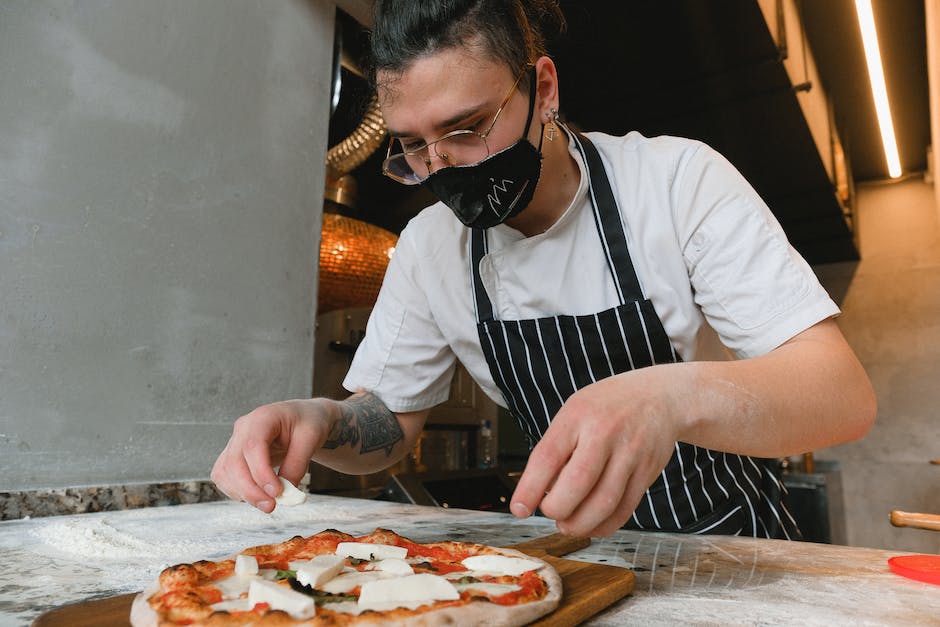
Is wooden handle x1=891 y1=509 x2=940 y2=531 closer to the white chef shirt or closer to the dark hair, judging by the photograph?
the white chef shirt

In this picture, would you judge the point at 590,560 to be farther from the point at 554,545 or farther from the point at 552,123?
the point at 552,123

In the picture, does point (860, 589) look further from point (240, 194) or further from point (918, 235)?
point (918, 235)

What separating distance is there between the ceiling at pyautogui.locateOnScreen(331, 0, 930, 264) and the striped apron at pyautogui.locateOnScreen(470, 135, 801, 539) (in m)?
1.29

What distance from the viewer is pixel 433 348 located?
5.27 feet

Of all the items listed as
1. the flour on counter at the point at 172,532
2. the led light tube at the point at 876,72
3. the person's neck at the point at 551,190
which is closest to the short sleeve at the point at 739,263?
Answer: the person's neck at the point at 551,190

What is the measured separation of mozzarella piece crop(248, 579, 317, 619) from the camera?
65cm

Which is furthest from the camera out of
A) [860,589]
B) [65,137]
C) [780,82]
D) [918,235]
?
[918,235]

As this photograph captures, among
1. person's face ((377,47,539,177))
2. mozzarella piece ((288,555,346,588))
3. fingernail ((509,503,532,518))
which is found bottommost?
mozzarella piece ((288,555,346,588))

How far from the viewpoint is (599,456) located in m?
0.73

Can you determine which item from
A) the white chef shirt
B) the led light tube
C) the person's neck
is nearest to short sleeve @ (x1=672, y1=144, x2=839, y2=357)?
the white chef shirt

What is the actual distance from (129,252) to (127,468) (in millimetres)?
557

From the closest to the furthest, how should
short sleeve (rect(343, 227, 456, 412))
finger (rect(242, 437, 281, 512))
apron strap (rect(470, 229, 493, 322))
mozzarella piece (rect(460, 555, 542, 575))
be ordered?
mozzarella piece (rect(460, 555, 542, 575)) < finger (rect(242, 437, 281, 512)) < apron strap (rect(470, 229, 493, 322)) < short sleeve (rect(343, 227, 456, 412))

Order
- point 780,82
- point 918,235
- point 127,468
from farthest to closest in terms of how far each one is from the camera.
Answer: point 918,235
point 780,82
point 127,468

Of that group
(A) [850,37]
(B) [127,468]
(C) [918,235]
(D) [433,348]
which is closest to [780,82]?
(A) [850,37]
